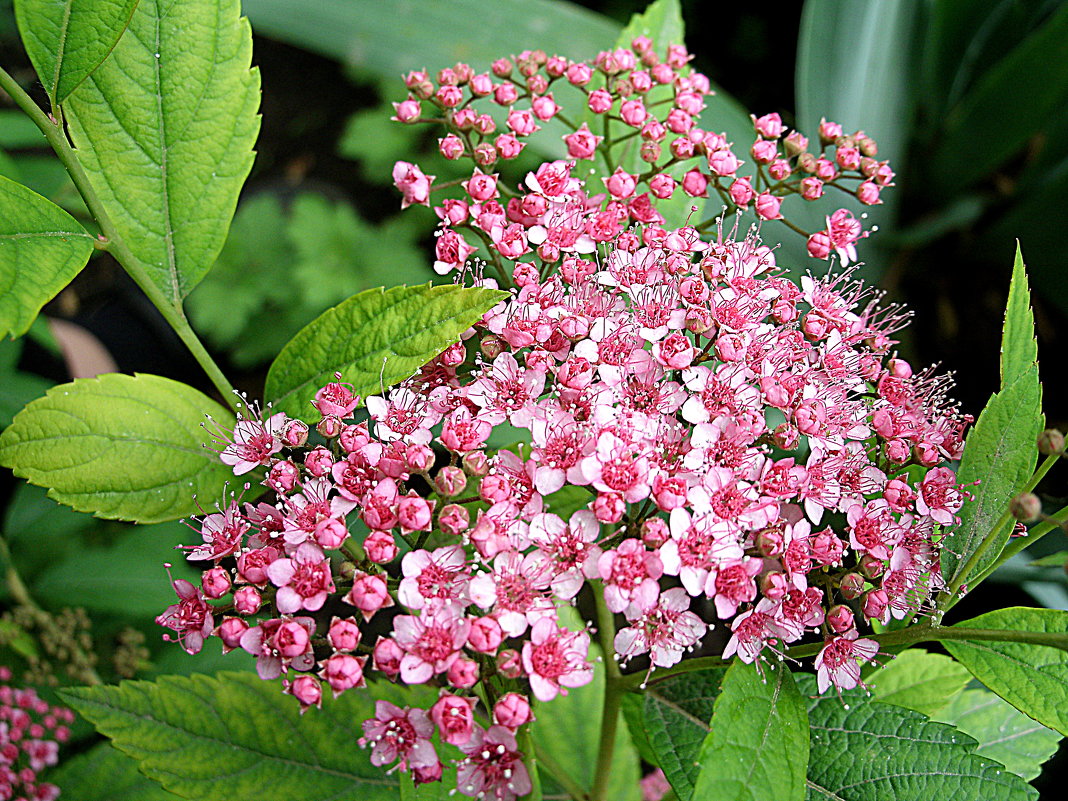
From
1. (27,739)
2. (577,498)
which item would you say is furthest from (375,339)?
(27,739)

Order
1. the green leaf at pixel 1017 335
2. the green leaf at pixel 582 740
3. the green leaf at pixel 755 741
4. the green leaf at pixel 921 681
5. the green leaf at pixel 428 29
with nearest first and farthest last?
1. the green leaf at pixel 755 741
2. the green leaf at pixel 1017 335
3. the green leaf at pixel 921 681
4. the green leaf at pixel 582 740
5. the green leaf at pixel 428 29

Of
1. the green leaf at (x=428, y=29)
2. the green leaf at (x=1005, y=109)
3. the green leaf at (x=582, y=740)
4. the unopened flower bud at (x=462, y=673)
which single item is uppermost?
the green leaf at (x=1005, y=109)

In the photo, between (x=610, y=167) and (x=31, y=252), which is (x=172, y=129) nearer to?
(x=31, y=252)

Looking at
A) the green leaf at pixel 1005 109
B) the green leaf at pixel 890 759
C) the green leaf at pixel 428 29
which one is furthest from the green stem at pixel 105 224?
the green leaf at pixel 1005 109

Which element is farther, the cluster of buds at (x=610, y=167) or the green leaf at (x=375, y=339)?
the cluster of buds at (x=610, y=167)

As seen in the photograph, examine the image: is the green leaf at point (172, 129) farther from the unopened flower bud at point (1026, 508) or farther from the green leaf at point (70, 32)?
the unopened flower bud at point (1026, 508)

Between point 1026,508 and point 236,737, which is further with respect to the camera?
point 236,737

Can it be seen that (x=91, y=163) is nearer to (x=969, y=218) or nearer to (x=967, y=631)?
(x=967, y=631)

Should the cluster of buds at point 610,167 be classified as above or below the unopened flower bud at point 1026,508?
above
